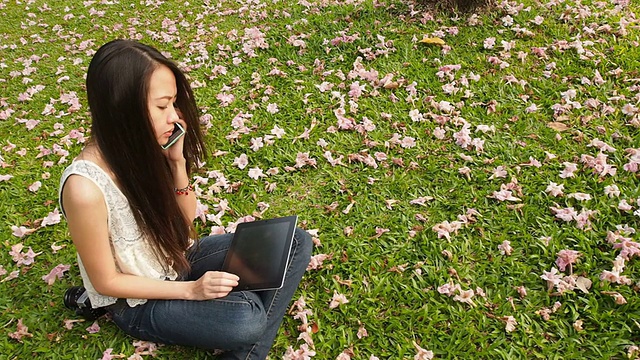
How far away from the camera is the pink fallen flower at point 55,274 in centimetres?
321

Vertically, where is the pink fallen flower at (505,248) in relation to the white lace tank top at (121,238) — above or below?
below

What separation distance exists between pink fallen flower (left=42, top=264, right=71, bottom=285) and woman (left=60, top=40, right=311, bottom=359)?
0.91 meters

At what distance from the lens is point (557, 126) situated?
394 cm

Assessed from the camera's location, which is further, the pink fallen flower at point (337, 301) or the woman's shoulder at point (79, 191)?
the pink fallen flower at point (337, 301)

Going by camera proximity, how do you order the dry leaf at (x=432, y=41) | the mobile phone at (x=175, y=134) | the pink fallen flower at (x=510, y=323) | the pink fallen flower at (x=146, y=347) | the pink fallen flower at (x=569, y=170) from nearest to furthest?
the mobile phone at (x=175, y=134)
the pink fallen flower at (x=510, y=323)
the pink fallen flower at (x=146, y=347)
the pink fallen flower at (x=569, y=170)
the dry leaf at (x=432, y=41)

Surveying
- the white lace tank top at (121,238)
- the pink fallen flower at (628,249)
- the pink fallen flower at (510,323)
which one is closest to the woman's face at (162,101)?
the white lace tank top at (121,238)

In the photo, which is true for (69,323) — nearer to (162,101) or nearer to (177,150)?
(177,150)

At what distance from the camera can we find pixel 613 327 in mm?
2598

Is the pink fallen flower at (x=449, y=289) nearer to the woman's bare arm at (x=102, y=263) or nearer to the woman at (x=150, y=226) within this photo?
the woman at (x=150, y=226)

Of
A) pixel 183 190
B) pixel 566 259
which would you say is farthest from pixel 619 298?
pixel 183 190

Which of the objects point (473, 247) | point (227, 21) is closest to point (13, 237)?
point (473, 247)

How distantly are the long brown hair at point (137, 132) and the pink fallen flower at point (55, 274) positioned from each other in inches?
45.8

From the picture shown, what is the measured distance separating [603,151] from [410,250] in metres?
1.80

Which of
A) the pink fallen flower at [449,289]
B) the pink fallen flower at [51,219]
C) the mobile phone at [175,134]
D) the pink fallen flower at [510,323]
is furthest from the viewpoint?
the pink fallen flower at [51,219]
